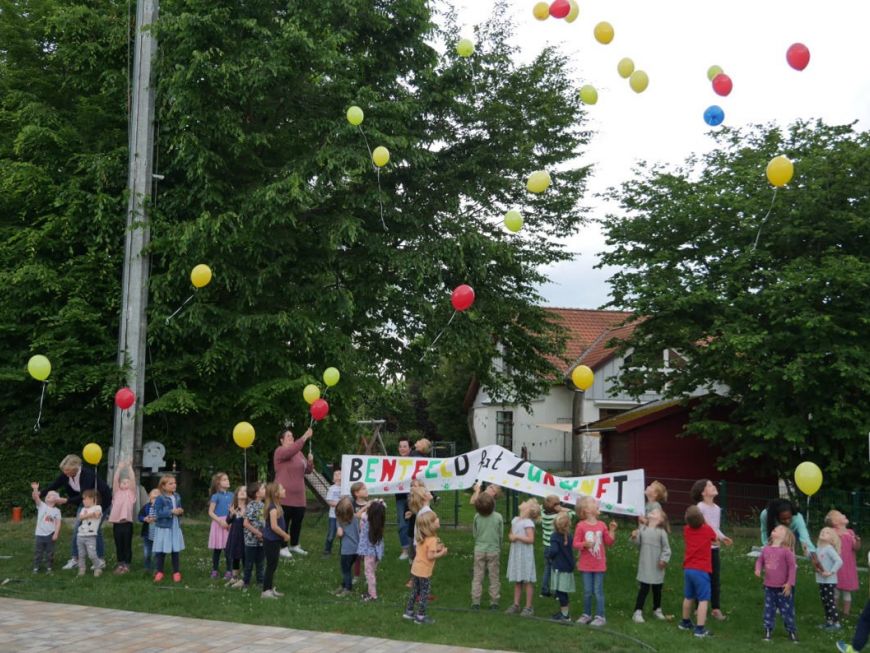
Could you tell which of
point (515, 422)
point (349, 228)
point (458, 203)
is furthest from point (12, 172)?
point (515, 422)

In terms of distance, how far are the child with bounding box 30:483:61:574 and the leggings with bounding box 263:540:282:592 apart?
368 centimetres

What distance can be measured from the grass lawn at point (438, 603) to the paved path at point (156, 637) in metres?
0.35

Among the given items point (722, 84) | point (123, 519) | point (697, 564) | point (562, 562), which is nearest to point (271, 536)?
point (123, 519)

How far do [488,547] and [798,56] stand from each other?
290 inches

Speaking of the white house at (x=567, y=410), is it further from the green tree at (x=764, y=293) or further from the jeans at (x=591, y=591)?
the jeans at (x=591, y=591)

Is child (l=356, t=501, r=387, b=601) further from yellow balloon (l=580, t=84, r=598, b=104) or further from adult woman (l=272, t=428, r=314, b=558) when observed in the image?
yellow balloon (l=580, t=84, r=598, b=104)

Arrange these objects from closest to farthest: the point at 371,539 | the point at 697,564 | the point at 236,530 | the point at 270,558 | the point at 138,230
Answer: the point at 697,564 < the point at 371,539 < the point at 270,558 < the point at 236,530 < the point at 138,230

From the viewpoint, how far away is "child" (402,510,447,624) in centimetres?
953

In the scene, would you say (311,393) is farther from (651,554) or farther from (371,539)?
(651,554)

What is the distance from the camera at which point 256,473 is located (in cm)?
1970

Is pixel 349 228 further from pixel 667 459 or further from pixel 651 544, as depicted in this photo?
pixel 667 459

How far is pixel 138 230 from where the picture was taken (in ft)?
54.6

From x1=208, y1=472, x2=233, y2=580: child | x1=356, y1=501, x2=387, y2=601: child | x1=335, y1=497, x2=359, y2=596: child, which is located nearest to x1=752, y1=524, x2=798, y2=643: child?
x1=356, y1=501, x2=387, y2=601: child

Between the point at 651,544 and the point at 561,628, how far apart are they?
56.6 inches
